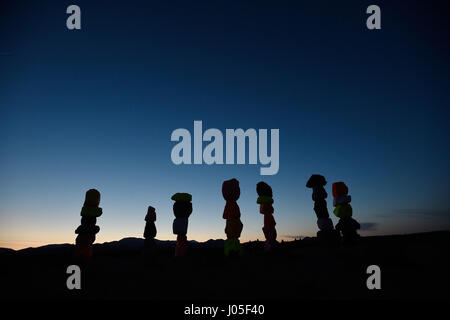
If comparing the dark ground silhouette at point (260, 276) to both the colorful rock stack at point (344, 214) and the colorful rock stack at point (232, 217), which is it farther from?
the colorful rock stack at point (344, 214)

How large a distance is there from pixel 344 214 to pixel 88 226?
9195 mm

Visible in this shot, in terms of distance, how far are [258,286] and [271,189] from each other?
562cm

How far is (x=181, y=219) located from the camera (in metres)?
11.9

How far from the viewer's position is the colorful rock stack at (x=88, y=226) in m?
11.2

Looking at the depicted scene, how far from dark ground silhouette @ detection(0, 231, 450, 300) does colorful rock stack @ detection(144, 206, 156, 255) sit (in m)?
0.68

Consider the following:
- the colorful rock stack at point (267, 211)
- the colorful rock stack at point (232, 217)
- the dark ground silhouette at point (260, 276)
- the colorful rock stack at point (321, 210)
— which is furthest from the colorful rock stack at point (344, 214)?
the colorful rock stack at point (232, 217)

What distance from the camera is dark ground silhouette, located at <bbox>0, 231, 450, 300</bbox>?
6.80 meters

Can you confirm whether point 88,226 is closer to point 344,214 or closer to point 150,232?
point 150,232

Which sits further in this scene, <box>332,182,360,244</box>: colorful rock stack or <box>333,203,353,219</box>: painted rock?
<box>333,203,353,219</box>: painted rock

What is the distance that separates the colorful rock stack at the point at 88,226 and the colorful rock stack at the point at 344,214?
869cm

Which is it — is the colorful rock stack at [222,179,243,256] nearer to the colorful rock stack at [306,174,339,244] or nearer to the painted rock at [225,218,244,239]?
the painted rock at [225,218,244,239]

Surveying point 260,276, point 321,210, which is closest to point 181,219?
point 260,276

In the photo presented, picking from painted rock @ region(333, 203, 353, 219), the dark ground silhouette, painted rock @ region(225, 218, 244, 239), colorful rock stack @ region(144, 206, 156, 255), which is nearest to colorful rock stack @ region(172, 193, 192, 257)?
colorful rock stack @ region(144, 206, 156, 255)
